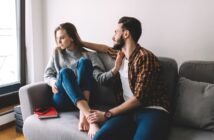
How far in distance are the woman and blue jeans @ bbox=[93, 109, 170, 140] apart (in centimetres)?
10

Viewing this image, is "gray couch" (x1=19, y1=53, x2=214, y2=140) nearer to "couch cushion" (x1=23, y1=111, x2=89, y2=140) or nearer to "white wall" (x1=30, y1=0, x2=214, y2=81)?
"couch cushion" (x1=23, y1=111, x2=89, y2=140)

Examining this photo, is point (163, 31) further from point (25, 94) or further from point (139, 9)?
point (25, 94)

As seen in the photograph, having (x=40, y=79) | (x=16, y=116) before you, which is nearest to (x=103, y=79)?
(x=16, y=116)

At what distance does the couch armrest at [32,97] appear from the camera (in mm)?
2016

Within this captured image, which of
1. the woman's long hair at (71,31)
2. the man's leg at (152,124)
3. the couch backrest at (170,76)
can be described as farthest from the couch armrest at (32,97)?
the couch backrest at (170,76)

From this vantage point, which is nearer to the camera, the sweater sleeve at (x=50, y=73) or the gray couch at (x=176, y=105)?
the gray couch at (x=176, y=105)

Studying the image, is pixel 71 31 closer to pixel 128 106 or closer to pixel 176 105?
pixel 128 106

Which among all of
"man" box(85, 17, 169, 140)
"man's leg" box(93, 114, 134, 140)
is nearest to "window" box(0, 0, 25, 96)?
"man" box(85, 17, 169, 140)

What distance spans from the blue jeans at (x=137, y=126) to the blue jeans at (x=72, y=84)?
34cm

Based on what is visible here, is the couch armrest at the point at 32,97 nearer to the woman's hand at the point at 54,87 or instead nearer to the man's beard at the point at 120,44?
the woman's hand at the point at 54,87

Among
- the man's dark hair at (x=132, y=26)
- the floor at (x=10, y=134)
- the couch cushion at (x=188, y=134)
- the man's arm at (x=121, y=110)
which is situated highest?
the man's dark hair at (x=132, y=26)

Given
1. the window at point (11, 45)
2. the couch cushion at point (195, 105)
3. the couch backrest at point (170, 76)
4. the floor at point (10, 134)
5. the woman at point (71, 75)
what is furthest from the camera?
the window at point (11, 45)

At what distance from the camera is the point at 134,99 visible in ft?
5.77

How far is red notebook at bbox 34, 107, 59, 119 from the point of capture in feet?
6.30
